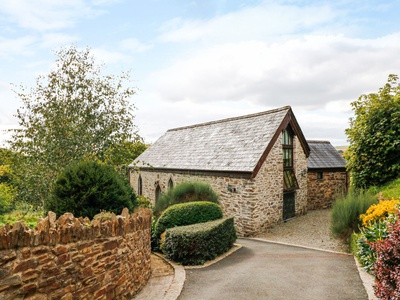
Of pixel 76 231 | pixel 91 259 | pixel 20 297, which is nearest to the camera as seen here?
pixel 20 297

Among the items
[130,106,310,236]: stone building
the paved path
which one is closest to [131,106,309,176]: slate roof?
[130,106,310,236]: stone building

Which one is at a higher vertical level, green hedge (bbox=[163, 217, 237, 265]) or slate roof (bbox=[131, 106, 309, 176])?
slate roof (bbox=[131, 106, 309, 176])

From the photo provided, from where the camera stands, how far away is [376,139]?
14.8m

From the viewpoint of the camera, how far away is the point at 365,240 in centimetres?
837

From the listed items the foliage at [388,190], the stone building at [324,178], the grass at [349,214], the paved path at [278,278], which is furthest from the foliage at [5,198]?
the stone building at [324,178]

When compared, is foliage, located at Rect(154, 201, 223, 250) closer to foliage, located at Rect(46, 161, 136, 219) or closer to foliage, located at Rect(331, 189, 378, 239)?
foliage, located at Rect(46, 161, 136, 219)

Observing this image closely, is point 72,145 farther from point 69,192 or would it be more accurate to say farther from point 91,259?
point 91,259

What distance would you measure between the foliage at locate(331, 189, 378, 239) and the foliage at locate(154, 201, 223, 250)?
15.3 feet

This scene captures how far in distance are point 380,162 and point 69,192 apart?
14249 millimetres

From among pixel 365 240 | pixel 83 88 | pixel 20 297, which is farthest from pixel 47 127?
pixel 365 240

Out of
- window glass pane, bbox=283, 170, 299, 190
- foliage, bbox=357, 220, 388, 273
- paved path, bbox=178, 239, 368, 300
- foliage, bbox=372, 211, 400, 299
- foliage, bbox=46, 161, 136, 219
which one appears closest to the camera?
foliage, bbox=372, 211, 400, 299

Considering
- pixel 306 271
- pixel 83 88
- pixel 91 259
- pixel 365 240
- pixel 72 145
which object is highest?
pixel 83 88

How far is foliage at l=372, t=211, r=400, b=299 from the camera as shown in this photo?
524 centimetres

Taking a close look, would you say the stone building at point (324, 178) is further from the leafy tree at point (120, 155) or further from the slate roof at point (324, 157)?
the leafy tree at point (120, 155)
